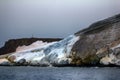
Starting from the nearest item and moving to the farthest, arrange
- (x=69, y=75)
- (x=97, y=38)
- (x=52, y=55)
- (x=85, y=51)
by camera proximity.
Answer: (x=69, y=75)
(x=85, y=51)
(x=97, y=38)
(x=52, y=55)

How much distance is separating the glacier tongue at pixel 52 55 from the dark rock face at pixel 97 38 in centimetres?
278

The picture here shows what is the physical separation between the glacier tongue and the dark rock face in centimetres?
278

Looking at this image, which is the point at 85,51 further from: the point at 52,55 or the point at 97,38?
the point at 52,55

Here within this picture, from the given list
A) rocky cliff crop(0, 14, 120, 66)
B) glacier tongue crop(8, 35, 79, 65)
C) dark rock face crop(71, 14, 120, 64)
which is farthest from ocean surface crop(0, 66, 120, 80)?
glacier tongue crop(8, 35, 79, 65)

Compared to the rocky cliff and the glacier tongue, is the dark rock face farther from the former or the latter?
the glacier tongue

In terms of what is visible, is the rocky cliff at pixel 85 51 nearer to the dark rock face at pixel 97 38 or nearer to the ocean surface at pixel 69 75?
the dark rock face at pixel 97 38

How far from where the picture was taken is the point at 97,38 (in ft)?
414

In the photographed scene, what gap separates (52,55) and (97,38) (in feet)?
49.1

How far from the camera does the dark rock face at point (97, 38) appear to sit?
4523 inches

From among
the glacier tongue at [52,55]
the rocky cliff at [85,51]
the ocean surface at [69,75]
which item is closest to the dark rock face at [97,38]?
the rocky cliff at [85,51]

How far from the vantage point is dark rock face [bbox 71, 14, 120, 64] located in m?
115

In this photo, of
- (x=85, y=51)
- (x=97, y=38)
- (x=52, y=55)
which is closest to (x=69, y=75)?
(x=85, y=51)

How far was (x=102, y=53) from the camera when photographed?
109 meters

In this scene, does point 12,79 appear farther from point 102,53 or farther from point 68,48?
point 68,48
